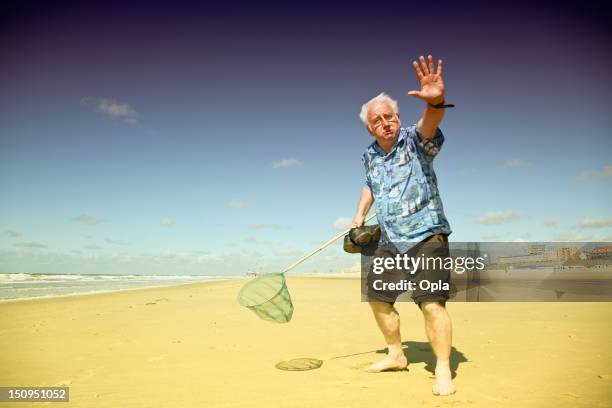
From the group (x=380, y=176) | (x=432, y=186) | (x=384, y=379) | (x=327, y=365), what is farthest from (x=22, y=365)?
(x=432, y=186)

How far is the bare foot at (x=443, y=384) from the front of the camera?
3092mm

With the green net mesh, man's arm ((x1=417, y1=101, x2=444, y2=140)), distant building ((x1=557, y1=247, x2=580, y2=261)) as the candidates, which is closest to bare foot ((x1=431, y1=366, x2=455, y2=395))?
the green net mesh

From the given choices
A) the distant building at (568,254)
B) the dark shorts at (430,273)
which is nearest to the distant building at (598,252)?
the distant building at (568,254)

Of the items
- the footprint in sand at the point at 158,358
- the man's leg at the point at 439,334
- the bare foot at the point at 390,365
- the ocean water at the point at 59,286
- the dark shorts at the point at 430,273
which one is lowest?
the ocean water at the point at 59,286

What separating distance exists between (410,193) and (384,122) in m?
0.72

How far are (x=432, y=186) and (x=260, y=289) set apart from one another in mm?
2268

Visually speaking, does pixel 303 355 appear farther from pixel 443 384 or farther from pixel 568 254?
pixel 568 254

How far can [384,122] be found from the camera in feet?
12.2

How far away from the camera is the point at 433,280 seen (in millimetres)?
3346

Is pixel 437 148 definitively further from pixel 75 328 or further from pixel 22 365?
pixel 75 328

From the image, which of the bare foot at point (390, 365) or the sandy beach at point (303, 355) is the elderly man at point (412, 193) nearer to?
the bare foot at point (390, 365)

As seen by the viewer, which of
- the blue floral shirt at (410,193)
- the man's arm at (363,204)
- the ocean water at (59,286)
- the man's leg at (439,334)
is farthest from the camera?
the ocean water at (59,286)

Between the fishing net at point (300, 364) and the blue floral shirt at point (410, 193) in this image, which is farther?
the fishing net at point (300, 364)

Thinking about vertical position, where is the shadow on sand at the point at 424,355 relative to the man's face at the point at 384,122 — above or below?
below
